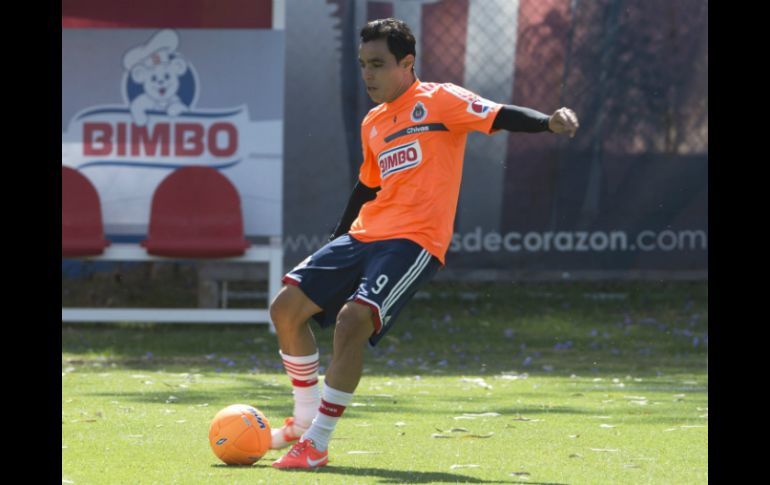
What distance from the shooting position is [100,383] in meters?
9.67

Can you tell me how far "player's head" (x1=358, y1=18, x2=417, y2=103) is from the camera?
638cm

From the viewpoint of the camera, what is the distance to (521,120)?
20.1ft

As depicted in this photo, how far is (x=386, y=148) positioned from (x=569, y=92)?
28.6 ft

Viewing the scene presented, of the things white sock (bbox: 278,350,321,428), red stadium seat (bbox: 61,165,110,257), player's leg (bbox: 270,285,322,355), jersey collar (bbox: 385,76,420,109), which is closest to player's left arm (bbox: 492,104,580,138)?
jersey collar (bbox: 385,76,420,109)

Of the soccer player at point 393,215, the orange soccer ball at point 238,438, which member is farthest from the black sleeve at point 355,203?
the orange soccer ball at point 238,438

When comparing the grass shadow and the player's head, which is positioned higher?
the player's head

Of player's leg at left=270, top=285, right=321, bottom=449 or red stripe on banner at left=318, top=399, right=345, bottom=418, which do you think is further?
player's leg at left=270, top=285, right=321, bottom=449

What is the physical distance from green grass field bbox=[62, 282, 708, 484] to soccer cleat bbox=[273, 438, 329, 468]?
0.23ft

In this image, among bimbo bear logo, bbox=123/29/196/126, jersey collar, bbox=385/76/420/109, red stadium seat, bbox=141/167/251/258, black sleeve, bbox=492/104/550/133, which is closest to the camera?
black sleeve, bbox=492/104/550/133

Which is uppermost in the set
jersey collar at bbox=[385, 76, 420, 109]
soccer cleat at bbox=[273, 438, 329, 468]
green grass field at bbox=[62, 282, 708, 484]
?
jersey collar at bbox=[385, 76, 420, 109]

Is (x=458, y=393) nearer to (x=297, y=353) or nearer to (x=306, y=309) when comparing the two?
(x=297, y=353)

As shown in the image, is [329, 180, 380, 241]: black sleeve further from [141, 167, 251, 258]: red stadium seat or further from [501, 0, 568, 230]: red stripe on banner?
[501, 0, 568, 230]: red stripe on banner

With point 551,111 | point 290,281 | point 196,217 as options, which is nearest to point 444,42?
point 551,111
